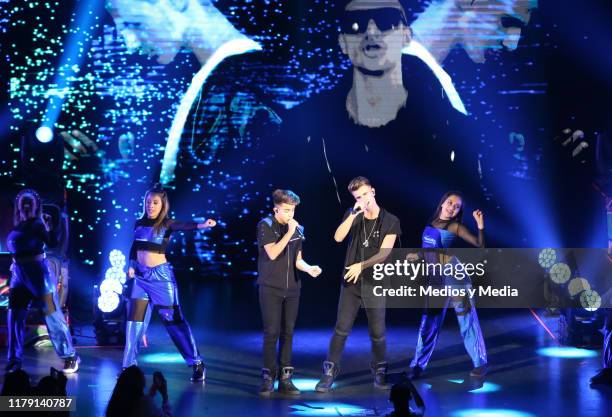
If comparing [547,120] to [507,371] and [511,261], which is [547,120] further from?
[507,371]

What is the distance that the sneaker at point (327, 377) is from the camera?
6.91 metres

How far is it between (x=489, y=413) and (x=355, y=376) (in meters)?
1.53

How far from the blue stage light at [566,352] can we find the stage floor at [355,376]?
0.12 ft

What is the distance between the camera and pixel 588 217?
11742 millimetres

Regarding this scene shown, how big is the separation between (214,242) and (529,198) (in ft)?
13.6

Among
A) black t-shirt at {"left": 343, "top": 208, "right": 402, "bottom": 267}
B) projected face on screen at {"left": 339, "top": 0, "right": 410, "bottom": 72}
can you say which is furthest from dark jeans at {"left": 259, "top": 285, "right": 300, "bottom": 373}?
projected face on screen at {"left": 339, "top": 0, "right": 410, "bottom": 72}

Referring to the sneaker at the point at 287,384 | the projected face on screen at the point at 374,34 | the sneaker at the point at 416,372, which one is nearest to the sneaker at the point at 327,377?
the sneaker at the point at 287,384

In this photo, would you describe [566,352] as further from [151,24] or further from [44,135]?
[151,24]

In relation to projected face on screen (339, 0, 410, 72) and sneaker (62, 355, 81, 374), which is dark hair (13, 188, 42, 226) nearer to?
sneaker (62, 355, 81, 374)

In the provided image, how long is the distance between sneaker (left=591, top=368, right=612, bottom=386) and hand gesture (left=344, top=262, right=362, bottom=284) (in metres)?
2.09

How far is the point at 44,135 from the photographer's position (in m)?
10.2

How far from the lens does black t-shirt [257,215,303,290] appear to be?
6.73 m
